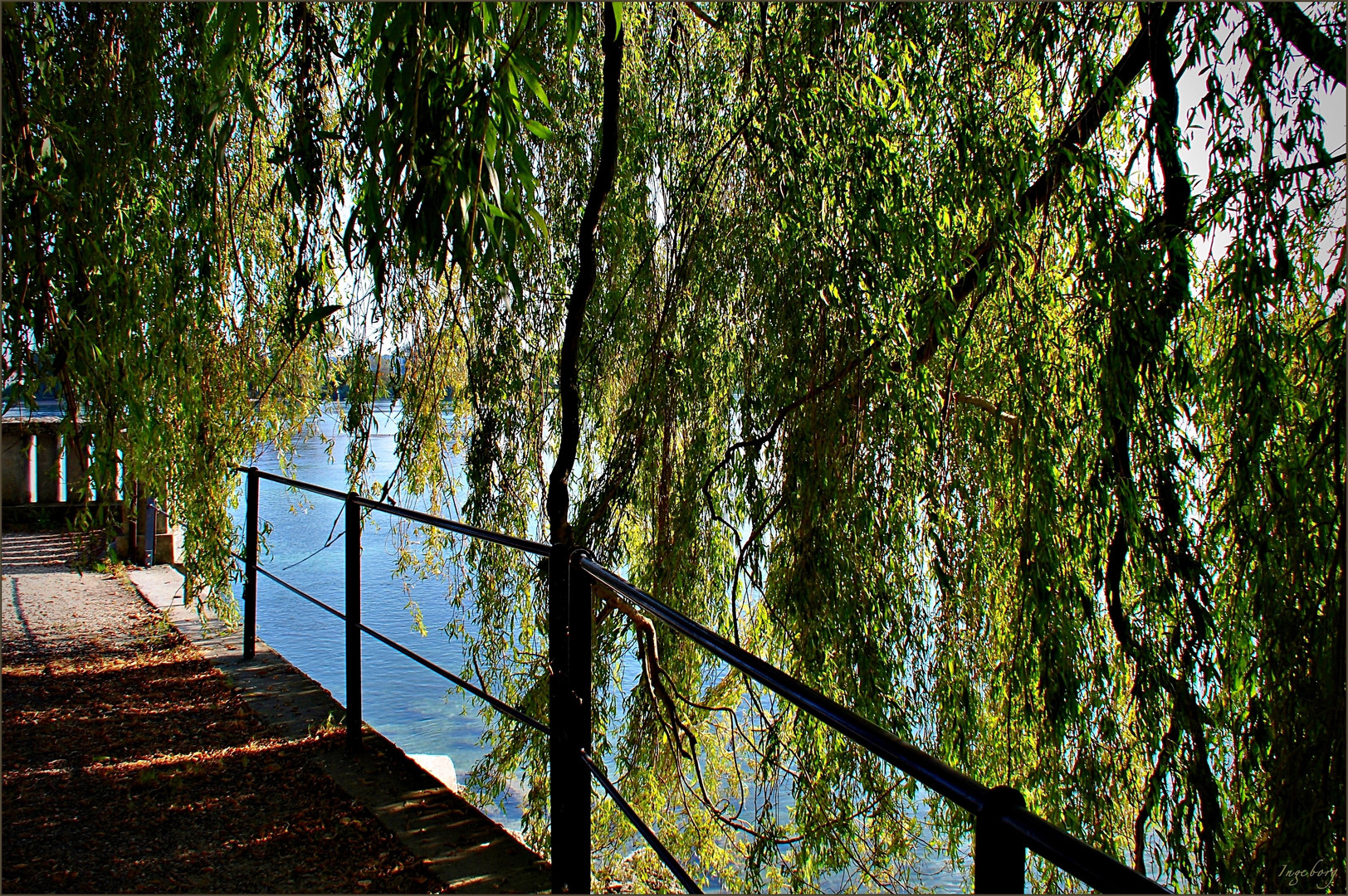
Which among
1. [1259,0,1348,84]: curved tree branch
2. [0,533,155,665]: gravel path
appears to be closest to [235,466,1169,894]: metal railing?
[0,533,155,665]: gravel path

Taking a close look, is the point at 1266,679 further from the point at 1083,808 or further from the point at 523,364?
the point at 523,364

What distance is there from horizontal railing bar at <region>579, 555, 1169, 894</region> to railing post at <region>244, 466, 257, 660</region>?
3.05 metres

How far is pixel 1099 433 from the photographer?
233 cm

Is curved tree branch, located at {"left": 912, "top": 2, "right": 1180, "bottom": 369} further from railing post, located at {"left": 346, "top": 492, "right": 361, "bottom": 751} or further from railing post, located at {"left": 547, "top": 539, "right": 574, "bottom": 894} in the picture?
railing post, located at {"left": 346, "top": 492, "right": 361, "bottom": 751}

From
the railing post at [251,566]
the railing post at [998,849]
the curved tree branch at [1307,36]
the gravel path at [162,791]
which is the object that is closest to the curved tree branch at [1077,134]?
the curved tree branch at [1307,36]

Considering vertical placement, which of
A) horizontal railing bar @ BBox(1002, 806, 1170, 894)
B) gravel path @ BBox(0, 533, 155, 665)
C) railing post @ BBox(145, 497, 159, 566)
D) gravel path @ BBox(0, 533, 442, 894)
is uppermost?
horizontal railing bar @ BBox(1002, 806, 1170, 894)

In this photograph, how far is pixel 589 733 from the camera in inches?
68.4

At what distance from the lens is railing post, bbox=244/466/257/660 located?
373 cm

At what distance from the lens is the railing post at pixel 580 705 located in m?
1.67

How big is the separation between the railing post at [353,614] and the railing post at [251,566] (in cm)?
116

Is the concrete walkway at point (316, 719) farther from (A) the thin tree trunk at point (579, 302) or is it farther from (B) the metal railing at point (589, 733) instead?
(A) the thin tree trunk at point (579, 302)

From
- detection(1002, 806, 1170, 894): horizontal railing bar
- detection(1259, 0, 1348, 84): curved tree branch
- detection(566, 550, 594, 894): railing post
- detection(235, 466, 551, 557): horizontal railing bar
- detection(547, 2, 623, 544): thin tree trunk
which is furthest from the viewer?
detection(547, 2, 623, 544): thin tree trunk

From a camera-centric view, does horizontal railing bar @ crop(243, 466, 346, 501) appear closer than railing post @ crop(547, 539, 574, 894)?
No

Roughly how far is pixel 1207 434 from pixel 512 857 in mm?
2084
